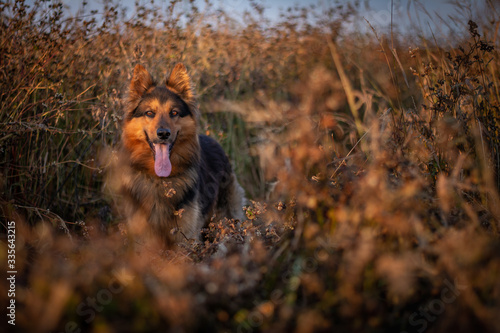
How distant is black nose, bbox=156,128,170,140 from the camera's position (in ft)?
12.0

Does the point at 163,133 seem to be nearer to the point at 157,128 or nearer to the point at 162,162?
the point at 157,128

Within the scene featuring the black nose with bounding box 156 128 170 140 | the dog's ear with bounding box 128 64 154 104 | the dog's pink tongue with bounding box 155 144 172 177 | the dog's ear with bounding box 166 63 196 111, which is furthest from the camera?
the dog's ear with bounding box 166 63 196 111

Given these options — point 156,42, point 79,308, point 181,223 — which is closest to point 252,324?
point 79,308

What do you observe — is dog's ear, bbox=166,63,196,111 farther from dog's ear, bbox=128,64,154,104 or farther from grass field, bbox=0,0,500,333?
grass field, bbox=0,0,500,333

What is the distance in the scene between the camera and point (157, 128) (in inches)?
146

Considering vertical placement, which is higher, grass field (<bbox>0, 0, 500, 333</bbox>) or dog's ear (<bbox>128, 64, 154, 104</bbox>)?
dog's ear (<bbox>128, 64, 154, 104</bbox>)

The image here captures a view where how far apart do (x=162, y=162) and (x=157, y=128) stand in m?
0.37

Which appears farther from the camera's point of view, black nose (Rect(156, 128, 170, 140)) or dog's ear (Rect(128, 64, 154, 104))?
dog's ear (Rect(128, 64, 154, 104))

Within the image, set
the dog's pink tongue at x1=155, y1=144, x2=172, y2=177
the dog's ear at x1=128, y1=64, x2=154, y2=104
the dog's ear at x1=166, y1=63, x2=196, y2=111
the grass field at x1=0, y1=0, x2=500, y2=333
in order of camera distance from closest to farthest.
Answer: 1. the grass field at x1=0, y1=0, x2=500, y2=333
2. the dog's pink tongue at x1=155, y1=144, x2=172, y2=177
3. the dog's ear at x1=128, y1=64, x2=154, y2=104
4. the dog's ear at x1=166, y1=63, x2=196, y2=111

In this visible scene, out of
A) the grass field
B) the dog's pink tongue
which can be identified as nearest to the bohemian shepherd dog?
the dog's pink tongue

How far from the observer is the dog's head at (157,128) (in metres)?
3.78

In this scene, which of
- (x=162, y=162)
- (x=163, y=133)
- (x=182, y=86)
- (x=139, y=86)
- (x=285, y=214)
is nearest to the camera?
(x=285, y=214)

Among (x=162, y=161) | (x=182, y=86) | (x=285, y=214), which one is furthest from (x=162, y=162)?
(x=285, y=214)

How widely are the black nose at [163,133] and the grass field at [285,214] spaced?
0.89m
